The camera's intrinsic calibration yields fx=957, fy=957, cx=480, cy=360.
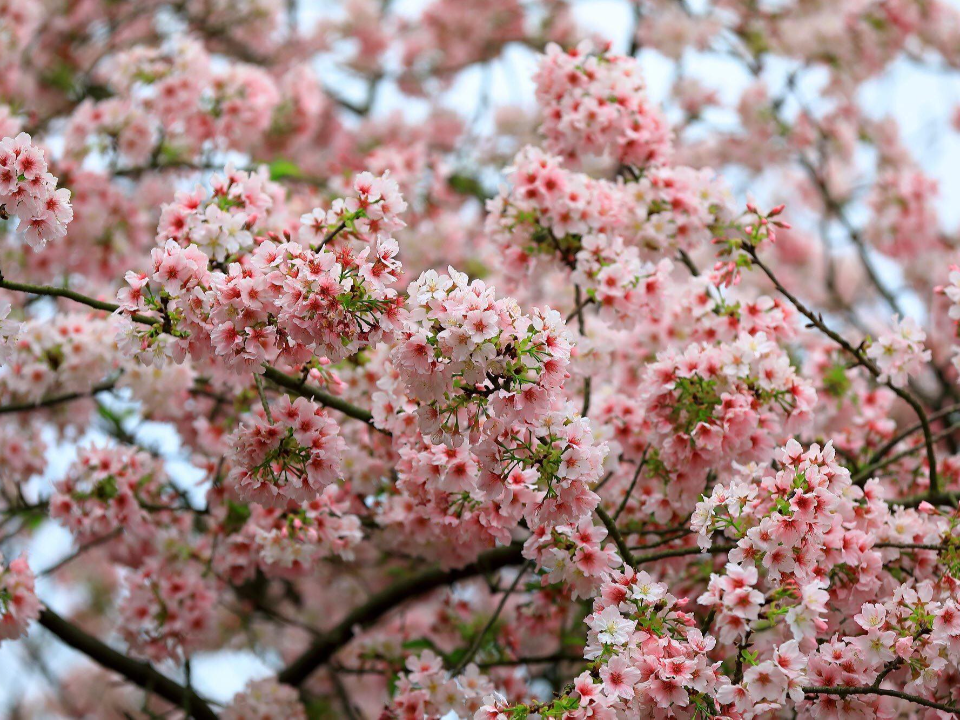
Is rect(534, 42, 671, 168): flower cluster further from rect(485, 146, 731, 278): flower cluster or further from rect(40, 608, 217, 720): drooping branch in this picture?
rect(40, 608, 217, 720): drooping branch

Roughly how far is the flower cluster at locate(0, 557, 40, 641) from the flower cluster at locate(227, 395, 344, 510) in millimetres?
1081

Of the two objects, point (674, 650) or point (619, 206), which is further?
point (619, 206)

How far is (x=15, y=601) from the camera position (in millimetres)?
3373

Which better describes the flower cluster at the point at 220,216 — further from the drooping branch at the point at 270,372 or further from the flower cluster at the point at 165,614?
the flower cluster at the point at 165,614

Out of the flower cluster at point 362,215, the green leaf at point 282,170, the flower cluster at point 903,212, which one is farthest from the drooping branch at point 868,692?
the flower cluster at point 903,212

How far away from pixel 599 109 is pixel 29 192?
7.06ft

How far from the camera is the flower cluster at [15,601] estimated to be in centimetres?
336

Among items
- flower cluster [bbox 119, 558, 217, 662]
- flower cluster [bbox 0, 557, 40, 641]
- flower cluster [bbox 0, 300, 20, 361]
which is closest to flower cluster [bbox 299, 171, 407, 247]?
flower cluster [bbox 0, 300, 20, 361]

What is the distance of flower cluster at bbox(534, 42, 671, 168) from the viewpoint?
153 inches

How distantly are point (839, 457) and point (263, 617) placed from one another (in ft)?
11.6

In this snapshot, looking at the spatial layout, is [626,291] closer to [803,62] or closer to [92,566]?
[803,62]

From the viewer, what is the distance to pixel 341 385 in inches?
129

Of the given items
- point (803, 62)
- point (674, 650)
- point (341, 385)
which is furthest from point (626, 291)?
point (803, 62)

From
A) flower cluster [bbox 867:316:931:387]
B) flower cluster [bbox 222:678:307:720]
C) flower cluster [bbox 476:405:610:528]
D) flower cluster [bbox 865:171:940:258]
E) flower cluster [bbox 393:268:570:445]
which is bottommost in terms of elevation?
flower cluster [bbox 222:678:307:720]
